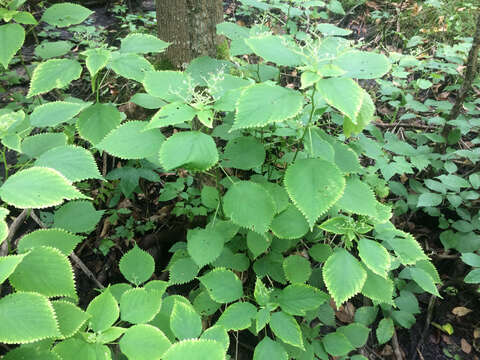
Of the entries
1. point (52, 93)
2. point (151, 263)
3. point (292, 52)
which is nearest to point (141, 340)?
point (151, 263)

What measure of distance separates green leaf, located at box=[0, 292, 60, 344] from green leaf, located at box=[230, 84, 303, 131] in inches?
33.0

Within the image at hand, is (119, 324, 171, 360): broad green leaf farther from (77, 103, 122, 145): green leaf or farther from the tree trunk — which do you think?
the tree trunk

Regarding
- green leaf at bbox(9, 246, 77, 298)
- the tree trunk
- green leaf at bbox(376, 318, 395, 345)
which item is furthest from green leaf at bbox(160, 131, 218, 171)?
green leaf at bbox(376, 318, 395, 345)

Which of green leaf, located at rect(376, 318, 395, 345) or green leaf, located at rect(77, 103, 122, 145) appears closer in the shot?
green leaf, located at rect(77, 103, 122, 145)

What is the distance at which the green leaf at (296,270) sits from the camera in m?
1.78

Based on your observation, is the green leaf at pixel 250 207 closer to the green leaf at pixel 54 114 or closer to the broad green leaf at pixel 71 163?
the broad green leaf at pixel 71 163

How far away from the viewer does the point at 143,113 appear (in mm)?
2914

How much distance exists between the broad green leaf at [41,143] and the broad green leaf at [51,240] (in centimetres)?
37

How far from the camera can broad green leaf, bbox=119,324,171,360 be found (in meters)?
1.07

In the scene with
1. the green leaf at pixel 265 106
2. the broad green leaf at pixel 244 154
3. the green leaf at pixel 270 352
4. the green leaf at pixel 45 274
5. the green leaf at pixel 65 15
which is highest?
the green leaf at pixel 65 15

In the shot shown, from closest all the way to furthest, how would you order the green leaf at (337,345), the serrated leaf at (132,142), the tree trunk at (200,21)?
the serrated leaf at (132,142), the green leaf at (337,345), the tree trunk at (200,21)

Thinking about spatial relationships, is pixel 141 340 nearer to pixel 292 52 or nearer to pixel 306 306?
pixel 306 306

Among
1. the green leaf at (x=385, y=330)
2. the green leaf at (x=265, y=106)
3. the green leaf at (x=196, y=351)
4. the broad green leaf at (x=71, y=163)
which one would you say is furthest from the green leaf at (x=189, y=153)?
the green leaf at (x=385, y=330)

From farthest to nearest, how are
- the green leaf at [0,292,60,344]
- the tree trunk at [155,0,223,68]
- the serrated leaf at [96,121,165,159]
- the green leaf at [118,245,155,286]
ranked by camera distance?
the tree trunk at [155,0,223,68]
the green leaf at [118,245,155,286]
the serrated leaf at [96,121,165,159]
the green leaf at [0,292,60,344]
